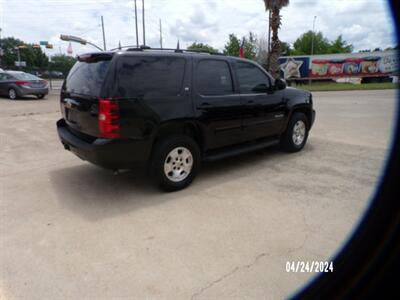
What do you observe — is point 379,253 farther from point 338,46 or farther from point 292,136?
point 338,46

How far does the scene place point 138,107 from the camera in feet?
12.1

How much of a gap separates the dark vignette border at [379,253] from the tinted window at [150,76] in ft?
9.11

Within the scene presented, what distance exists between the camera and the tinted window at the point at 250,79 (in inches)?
194

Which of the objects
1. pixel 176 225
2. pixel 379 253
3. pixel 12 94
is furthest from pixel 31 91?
pixel 379 253

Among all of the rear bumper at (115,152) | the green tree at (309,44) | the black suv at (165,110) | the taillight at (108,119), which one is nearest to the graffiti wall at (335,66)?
the green tree at (309,44)

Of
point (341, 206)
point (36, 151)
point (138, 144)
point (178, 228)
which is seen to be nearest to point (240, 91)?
point (138, 144)

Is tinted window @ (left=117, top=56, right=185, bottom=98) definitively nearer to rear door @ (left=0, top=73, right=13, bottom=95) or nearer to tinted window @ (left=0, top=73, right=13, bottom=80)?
rear door @ (left=0, top=73, right=13, bottom=95)

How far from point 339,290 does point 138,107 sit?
9.38 ft

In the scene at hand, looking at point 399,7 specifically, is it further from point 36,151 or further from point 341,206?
point 36,151

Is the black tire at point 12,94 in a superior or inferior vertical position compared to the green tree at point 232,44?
inferior

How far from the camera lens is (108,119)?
138 inches

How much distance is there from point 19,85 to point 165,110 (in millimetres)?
15184

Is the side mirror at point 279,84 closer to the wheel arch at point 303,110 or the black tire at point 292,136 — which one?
the wheel arch at point 303,110

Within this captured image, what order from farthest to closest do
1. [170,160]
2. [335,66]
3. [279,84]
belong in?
[335,66], [279,84], [170,160]
